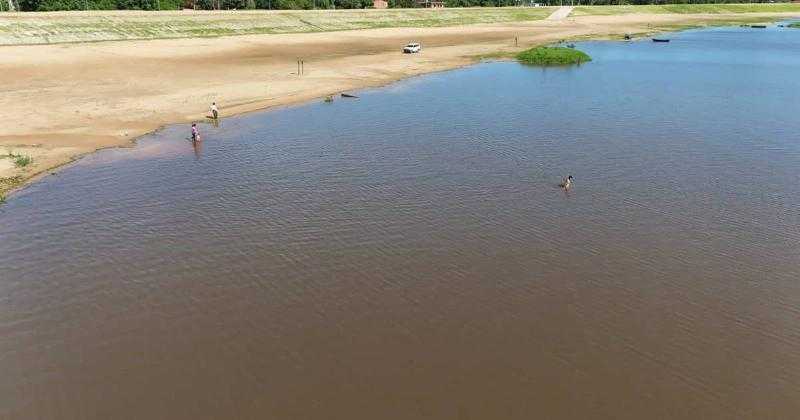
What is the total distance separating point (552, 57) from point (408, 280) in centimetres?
6728

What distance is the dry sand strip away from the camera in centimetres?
4122

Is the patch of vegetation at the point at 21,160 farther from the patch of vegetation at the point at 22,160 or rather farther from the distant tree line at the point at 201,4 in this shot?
the distant tree line at the point at 201,4

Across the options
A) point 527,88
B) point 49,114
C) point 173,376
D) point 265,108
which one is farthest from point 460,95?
point 173,376

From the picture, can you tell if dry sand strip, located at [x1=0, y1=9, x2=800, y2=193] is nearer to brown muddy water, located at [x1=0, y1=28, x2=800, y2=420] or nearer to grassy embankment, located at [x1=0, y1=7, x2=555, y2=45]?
grassy embankment, located at [x1=0, y1=7, x2=555, y2=45]

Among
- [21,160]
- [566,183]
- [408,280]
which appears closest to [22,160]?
[21,160]

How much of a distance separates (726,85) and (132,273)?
209 feet

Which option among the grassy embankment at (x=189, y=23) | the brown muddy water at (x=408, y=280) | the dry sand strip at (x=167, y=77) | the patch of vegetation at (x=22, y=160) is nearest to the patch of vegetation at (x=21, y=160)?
the patch of vegetation at (x=22, y=160)

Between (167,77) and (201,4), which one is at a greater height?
(201,4)

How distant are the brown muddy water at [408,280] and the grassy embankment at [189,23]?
6163cm

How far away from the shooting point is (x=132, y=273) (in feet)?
70.9

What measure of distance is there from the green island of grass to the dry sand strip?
930cm

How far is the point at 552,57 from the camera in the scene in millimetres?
80125

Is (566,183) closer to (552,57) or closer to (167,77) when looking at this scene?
(167,77)

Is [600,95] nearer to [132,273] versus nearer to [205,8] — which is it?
[132,273]
